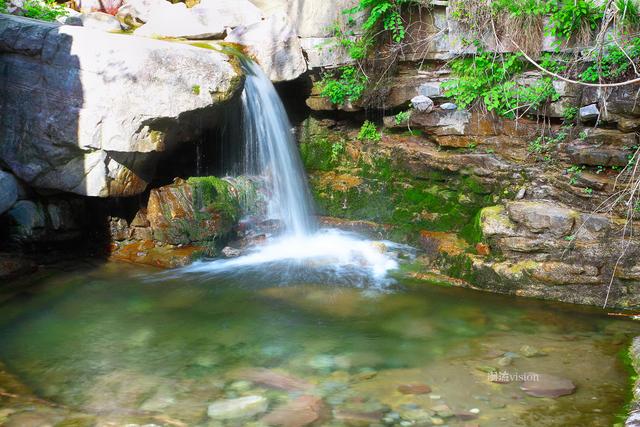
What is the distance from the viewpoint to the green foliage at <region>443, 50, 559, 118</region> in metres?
7.00

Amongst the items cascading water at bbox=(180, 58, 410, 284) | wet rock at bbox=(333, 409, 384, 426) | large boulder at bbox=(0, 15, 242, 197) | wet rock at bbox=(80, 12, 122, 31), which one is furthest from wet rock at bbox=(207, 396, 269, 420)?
wet rock at bbox=(80, 12, 122, 31)

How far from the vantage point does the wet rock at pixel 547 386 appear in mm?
3713

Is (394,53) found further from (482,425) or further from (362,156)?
(482,425)

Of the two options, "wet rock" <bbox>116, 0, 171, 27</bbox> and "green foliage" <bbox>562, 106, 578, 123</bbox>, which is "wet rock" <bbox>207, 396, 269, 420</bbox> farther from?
"wet rock" <bbox>116, 0, 171, 27</bbox>

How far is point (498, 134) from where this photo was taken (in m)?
7.37

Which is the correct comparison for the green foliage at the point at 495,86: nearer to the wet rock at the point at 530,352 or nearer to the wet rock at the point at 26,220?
the wet rock at the point at 530,352

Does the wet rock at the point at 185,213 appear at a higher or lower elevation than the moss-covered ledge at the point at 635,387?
higher

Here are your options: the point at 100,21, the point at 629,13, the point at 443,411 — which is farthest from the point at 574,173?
the point at 100,21

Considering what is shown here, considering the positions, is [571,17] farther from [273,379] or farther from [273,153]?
[273,379]

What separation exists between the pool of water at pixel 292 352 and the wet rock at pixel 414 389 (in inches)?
0.6

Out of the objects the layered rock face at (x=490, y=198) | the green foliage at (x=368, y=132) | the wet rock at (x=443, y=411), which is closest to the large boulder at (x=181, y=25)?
the layered rock face at (x=490, y=198)

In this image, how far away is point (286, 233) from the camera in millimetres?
7766

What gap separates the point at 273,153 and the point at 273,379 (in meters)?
4.73

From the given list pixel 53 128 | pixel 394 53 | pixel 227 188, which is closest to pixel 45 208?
pixel 53 128
